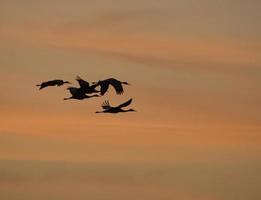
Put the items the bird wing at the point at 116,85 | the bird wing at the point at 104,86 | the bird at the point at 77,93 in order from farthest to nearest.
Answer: the bird at the point at 77,93 < the bird wing at the point at 104,86 < the bird wing at the point at 116,85

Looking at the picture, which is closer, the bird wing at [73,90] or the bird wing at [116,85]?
the bird wing at [116,85]

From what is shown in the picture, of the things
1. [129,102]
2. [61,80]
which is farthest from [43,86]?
[129,102]

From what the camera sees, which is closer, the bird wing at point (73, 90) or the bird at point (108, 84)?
the bird at point (108, 84)

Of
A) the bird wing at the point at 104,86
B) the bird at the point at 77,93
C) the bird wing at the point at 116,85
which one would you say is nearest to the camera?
the bird wing at the point at 116,85

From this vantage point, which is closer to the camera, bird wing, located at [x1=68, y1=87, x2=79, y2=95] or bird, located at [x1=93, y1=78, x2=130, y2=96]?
bird, located at [x1=93, y1=78, x2=130, y2=96]

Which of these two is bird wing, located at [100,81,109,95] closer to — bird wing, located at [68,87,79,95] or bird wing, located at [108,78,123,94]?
bird wing, located at [108,78,123,94]

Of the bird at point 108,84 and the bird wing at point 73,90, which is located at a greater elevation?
the bird wing at point 73,90

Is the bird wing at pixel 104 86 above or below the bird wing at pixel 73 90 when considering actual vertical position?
below

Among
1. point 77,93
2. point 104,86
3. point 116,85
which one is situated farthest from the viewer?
point 77,93

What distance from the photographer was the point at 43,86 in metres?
92.2

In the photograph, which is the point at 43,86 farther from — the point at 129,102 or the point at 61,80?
the point at 129,102

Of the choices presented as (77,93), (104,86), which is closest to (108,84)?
(104,86)

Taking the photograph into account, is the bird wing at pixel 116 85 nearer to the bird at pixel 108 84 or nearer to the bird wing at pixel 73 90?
the bird at pixel 108 84

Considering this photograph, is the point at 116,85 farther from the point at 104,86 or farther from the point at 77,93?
the point at 77,93
